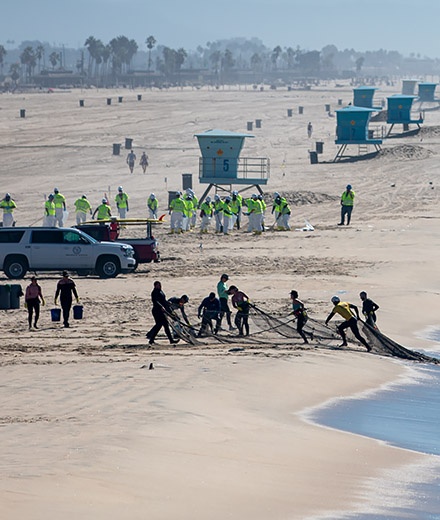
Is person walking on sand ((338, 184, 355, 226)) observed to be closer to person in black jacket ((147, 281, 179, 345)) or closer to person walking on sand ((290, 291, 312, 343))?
person walking on sand ((290, 291, 312, 343))

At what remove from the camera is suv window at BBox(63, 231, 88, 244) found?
31.8 m

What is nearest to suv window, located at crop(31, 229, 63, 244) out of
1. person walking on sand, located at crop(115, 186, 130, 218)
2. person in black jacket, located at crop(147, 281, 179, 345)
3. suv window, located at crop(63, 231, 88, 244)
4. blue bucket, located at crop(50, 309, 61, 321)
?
suv window, located at crop(63, 231, 88, 244)

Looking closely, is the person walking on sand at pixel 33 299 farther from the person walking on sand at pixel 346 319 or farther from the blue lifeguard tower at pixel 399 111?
the blue lifeguard tower at pixel 399 111

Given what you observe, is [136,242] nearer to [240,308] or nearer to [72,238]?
[72,238]

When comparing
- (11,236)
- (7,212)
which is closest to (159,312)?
(11,236)

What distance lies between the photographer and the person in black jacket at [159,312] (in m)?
23.4

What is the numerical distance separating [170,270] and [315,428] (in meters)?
14.6

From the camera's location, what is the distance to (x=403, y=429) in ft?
63.2

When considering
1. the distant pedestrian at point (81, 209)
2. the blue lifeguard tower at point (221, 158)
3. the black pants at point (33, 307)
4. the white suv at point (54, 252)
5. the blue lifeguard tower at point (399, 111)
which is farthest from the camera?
the blue lifeguard tower at point (399, 111)

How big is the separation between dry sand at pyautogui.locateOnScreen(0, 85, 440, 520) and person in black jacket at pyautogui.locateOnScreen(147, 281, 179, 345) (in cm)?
26

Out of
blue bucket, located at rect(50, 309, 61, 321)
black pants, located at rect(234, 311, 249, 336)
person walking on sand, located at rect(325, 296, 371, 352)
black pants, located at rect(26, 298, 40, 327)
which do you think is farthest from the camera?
blue bucket, located at rect(50, 309, 61, 321)

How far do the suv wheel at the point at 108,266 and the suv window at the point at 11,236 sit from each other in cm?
199

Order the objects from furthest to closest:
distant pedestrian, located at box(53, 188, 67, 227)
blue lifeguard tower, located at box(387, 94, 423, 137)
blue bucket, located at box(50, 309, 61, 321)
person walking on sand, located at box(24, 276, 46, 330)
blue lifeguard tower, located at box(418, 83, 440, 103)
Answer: blue lifeguard tower, located at box(418, 83, 440, 103) < blue lifeguard tower, located at box(387, 94, 423, 137) < distant pedestrian, located at box(53, 188, 67, 227) < blue bucket, located at box(50, 309, 61, 321) < person walking on sand, located at box(24, 276, 46, 330)

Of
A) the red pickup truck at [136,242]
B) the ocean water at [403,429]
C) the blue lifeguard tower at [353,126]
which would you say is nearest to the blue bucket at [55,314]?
the ocean water at [403,429]
